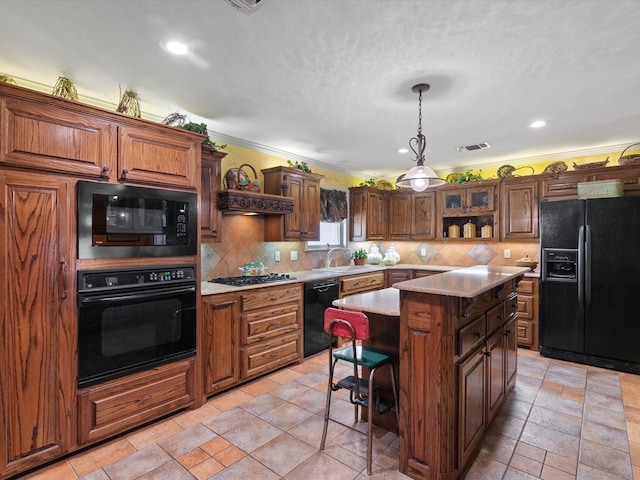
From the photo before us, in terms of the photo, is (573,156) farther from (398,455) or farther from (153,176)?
(153,176)

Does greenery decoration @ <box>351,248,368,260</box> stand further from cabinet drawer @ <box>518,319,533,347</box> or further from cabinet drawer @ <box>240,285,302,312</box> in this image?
cabinet drawer @ <box>518,319,533,347</box>

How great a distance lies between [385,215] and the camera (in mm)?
5957

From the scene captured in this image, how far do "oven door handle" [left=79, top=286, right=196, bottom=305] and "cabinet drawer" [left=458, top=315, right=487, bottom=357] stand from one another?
6.49ft

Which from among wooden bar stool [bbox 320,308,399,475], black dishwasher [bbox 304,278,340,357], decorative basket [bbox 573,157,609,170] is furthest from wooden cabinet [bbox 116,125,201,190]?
decorative basket [bbox 573,157,609,170]

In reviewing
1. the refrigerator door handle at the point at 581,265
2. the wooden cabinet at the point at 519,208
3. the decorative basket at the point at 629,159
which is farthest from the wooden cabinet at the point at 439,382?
the decorative basket at the point at 629,159

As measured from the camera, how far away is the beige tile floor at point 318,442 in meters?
2.02

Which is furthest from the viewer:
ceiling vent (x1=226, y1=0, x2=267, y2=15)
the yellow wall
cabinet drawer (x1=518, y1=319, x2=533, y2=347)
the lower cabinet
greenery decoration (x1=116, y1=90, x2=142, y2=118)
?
cabinet drawer (x1=518, y1=319, x2=533, y2=347)

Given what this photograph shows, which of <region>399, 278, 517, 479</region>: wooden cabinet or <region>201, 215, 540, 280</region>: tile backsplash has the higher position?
<region>201, 215, 540, 280</region>: tile backsplash

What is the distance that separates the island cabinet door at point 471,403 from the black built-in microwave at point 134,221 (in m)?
2.13

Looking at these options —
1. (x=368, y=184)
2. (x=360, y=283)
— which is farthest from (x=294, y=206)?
(x=368, y=184)

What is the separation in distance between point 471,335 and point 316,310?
7.11 feet

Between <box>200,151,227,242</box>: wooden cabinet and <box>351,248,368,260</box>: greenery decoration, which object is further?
<box>351,248,368,260</box>: greenery decoration

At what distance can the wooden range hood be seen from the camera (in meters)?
3.45

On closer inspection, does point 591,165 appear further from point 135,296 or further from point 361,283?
point 135,296
